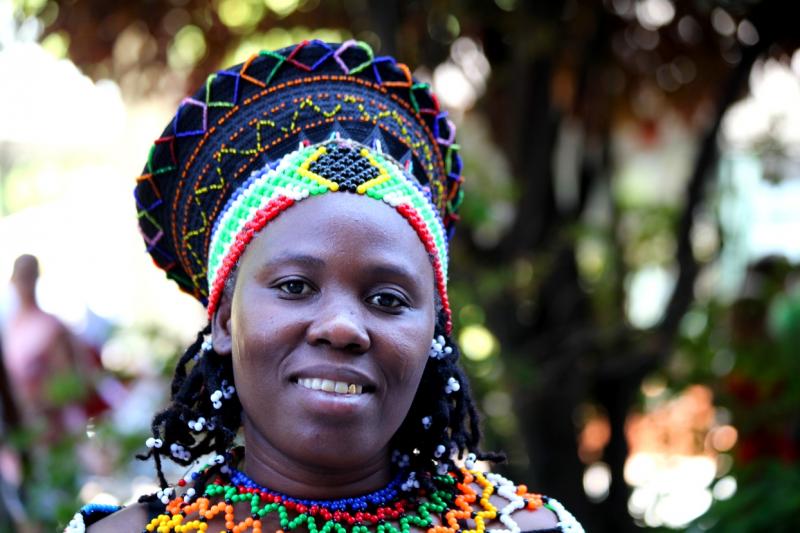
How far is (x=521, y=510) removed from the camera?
7.75 feet

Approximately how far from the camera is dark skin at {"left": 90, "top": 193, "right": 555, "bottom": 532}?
2.03m

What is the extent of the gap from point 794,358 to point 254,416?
11.9ft

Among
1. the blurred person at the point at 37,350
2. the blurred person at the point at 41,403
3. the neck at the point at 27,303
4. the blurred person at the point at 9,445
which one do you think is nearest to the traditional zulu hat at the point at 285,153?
the blurred person at the point at 9,445

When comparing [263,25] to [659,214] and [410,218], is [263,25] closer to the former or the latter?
[659,214]

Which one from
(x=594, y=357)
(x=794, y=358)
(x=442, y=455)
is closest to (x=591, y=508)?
(x=594, y=357)

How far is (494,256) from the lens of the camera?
532 centimetres

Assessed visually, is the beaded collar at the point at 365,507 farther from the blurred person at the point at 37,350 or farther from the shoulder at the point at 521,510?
the blurred person at the point at 37,350

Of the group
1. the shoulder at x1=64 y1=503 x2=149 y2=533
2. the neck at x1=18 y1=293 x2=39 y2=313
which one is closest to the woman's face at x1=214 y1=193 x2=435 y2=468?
the shoulder at x1=64 y1=503 x2=149 y2=533

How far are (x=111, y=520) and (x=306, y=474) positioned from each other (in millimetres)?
460

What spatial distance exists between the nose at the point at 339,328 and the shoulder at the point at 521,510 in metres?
0.55

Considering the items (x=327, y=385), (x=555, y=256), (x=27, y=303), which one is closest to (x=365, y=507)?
(x=327, y=385)

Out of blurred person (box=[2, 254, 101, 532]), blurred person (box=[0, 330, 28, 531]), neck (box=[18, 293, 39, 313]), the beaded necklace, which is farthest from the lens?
neck (box=[18, 293, 39, 313])

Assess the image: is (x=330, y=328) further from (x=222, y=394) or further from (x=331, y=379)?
(x=222, y=394)

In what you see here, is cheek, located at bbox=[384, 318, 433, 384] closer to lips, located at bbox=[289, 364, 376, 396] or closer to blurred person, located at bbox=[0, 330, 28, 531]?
lips, located at bbox=[289, 364, 376, 396]
